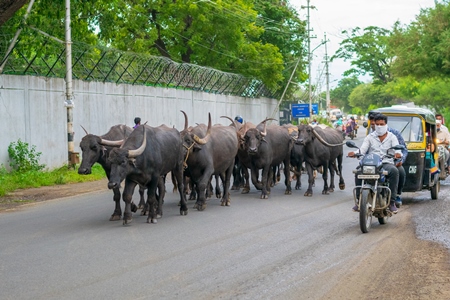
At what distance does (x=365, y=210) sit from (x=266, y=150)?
6.21 meters

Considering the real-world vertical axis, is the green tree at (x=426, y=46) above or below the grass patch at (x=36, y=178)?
above

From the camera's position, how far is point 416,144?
15.2 m

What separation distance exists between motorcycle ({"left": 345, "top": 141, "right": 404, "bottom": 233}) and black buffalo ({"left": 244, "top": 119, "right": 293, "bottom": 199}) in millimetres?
4640

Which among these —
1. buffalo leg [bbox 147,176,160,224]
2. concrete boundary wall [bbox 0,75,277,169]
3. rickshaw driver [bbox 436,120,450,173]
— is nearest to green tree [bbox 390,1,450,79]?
concrete boundary wall [bbox 0,75,277,169]

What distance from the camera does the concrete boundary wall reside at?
2081 centimetres

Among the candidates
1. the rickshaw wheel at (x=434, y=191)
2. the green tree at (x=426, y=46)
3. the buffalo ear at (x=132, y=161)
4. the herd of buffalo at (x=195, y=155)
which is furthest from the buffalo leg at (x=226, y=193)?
the green tree at (x=426, y=46)

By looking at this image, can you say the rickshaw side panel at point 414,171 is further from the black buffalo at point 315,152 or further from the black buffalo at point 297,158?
the black buffalo at point 297,158

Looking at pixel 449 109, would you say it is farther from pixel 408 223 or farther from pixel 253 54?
pixel 408 223

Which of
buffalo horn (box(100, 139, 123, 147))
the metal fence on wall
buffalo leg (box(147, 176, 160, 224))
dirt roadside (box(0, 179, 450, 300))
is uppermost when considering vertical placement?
the metal fence on wall

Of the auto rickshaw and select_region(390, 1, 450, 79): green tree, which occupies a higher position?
select_region(390, 1, 450, 79): green tree

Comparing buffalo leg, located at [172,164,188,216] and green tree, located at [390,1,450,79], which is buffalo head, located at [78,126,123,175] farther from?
green tree, located at [390,1,450,79]

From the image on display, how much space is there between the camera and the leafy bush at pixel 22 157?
20516 millimetres

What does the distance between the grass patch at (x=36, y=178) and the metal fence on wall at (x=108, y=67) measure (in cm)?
302

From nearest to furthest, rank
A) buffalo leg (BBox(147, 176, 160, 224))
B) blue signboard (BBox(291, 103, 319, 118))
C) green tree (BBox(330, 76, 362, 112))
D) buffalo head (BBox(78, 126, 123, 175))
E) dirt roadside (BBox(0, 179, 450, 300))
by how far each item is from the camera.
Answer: dirt roadside (BBox(0, 179, 450, 300)) < buffalo leg (BBox(147, 176, 160, 224)) < buffalo head (BBox(78, 126, 123, 175)) < blue signboard (BBox(291, 103, 319, 118)) < green tree (BBox(330, 76, 362, 112))
